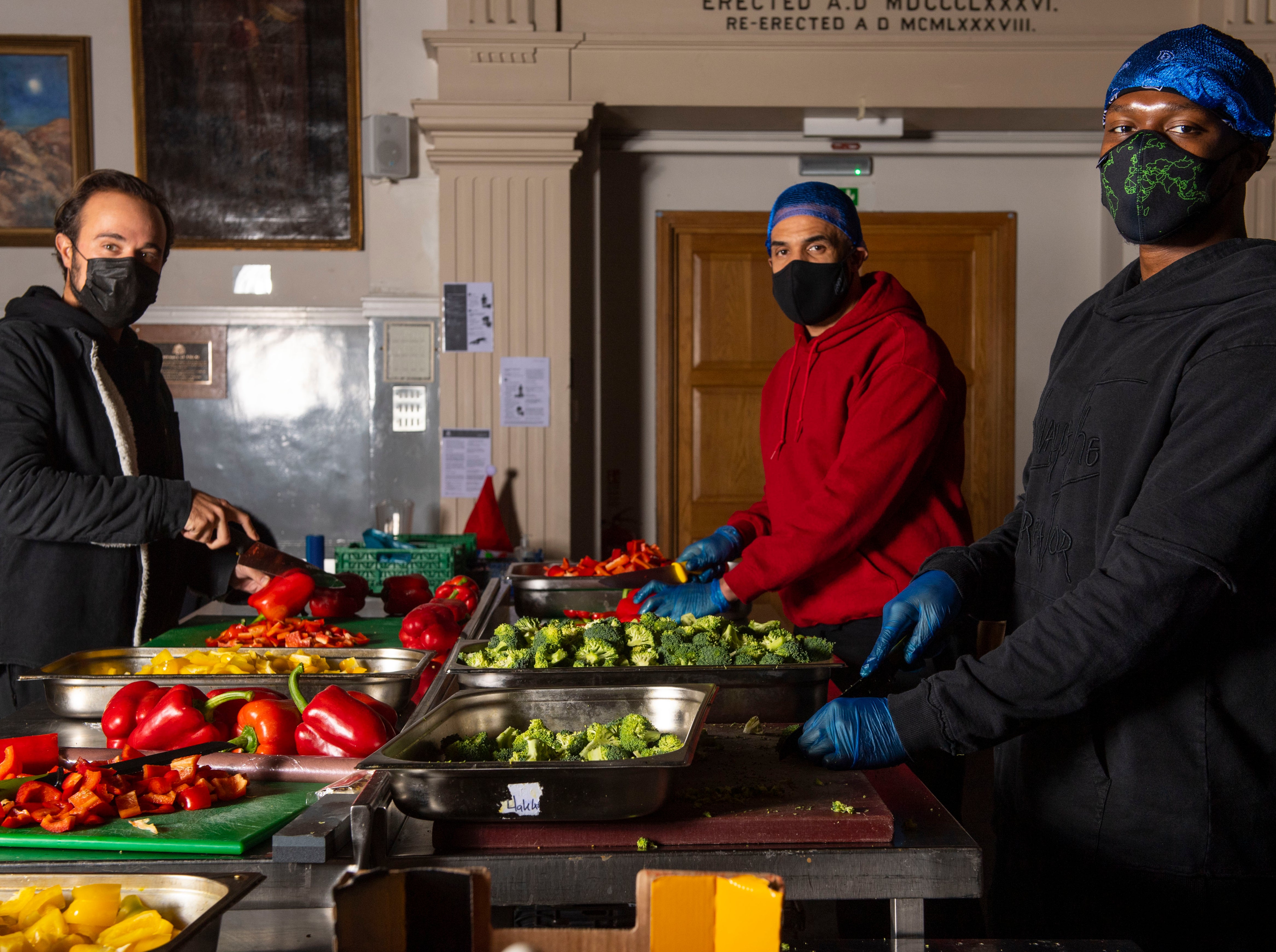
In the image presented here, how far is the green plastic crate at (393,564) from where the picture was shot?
→ 3.38 m

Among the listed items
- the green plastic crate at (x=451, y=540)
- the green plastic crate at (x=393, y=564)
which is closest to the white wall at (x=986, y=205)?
the green plastic crate at (x=451, y=540)

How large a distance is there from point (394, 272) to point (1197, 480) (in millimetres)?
4359

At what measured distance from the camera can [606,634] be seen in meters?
1.79

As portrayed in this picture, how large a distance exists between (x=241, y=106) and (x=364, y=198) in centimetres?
72

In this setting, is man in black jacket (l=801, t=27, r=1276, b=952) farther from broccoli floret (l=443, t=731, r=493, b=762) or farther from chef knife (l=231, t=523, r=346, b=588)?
chef knife (l=231, t=523, r=346, b=588)

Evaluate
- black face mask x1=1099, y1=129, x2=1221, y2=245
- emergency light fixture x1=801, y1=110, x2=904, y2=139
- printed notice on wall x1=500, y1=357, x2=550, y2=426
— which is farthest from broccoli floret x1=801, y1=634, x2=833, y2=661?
emergency light fixture x1=801, y1=110, x2=904, y2=139

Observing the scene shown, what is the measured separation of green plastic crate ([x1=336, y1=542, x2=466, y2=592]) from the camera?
3.38 meters

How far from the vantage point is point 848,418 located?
8.00 feet

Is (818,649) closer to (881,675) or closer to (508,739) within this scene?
(881,675)

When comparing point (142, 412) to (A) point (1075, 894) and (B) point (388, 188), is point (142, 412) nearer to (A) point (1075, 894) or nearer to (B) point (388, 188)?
(A) point (1075, 894)

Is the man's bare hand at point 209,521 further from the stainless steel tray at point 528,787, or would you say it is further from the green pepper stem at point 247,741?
the stainless steel tray at point 528,787

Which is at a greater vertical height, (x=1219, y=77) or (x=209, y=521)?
(x=1219, y=77)

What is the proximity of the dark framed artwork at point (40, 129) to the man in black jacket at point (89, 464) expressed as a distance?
2.94 meters

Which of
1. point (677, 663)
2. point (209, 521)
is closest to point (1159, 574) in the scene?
point (677, 663)
